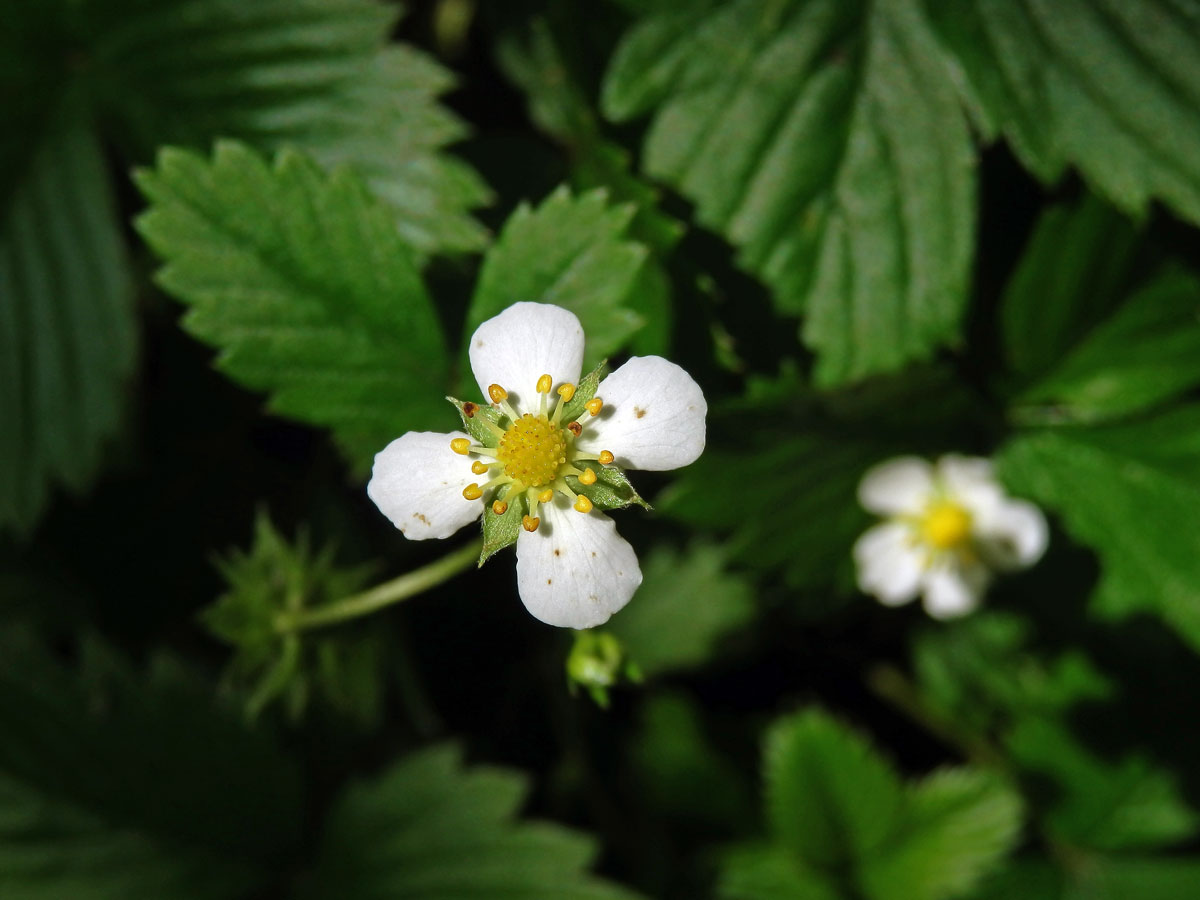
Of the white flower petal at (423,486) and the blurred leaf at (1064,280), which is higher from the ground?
the white flower petal at (423,486)

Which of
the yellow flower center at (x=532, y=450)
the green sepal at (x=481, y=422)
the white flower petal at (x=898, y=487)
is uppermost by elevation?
the green sepal at (x=481, y=422)

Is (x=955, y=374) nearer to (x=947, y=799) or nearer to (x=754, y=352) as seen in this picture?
(x=754, y=352)

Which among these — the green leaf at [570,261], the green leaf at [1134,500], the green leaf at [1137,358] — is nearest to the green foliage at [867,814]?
the green leaf at [1134,500]

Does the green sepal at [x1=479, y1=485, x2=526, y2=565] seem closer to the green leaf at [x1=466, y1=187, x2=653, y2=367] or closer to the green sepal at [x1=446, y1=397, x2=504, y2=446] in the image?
the green sepal at [x1=446, y1=397, x2=504, y2=446]

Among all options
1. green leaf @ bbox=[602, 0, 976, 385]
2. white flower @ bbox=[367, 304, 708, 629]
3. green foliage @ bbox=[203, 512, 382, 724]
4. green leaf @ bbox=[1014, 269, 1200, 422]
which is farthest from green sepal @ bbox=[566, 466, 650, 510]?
green leaf @ bbox=[1014, 269, 1200, 422]

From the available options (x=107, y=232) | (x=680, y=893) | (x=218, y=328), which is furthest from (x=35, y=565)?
(x=680, y=893)

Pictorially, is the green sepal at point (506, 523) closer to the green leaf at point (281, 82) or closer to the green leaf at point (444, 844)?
the green leaf at point (281, 82)

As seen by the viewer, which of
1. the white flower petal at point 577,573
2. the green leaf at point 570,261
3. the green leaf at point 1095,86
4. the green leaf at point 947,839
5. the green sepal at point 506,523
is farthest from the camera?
the green leaf at point 947,839
